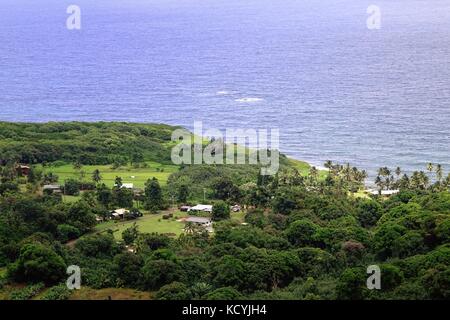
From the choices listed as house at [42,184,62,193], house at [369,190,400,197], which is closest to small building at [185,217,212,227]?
house at [42,184,62,193]

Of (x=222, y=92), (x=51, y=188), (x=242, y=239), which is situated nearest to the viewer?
(x=242, y=239)

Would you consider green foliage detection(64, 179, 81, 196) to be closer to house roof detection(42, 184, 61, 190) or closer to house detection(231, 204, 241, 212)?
house roof detection(42, 184, 61, 190)

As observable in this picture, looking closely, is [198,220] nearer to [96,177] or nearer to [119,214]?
[119,214]

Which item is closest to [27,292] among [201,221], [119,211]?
[119,211]

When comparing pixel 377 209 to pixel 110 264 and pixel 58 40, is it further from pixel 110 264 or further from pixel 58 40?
pixel 58 40

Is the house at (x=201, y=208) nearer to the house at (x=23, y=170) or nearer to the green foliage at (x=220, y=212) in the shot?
the green foliage at (x=220, y=212)

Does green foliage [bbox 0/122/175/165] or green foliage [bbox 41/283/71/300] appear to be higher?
green foliage [bbox 0/122/175/165]
